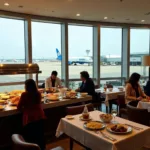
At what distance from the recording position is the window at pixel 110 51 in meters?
7.31

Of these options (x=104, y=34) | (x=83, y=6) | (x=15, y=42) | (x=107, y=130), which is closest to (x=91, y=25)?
(x=104, y=34)

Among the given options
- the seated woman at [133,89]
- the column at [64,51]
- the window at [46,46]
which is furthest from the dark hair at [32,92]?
the column at [64,51]

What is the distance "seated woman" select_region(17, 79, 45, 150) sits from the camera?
8.55 feet

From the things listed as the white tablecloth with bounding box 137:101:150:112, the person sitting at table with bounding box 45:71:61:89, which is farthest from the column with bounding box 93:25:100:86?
the white tablecloth with bounding box 137:101:150:112

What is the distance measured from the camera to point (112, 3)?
4539 mm

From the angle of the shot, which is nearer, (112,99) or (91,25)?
(112,99)

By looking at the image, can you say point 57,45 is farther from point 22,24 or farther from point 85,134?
point 85,134

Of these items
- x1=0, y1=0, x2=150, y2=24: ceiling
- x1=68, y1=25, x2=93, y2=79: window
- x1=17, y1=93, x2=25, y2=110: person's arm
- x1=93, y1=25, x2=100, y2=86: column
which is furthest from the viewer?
x1=93, y1=25, x2=100, y2=86: column

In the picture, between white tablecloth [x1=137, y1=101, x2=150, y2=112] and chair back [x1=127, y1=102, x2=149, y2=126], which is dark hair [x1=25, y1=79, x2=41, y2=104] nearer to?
chair back [x1=127, y1=102, x2=149, y2=126]

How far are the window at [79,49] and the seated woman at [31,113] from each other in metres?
4.09

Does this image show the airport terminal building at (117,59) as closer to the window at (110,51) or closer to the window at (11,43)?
the window at (110,51)

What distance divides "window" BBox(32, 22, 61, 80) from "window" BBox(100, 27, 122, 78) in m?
1.79

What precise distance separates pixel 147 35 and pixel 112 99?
439cm

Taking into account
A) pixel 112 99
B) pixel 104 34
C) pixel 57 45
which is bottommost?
pixel 112 99
